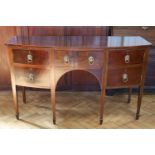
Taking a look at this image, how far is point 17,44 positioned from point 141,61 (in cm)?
90

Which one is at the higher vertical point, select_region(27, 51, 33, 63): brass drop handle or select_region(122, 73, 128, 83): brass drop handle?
select_region(27, 51, 33, 63): brass drop handle

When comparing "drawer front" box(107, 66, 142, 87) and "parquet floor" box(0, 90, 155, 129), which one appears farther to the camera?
"parquet floor" box(0, 90, 155, 129)

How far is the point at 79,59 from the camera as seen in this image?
164 centimetres

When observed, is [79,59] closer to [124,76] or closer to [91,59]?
[91,59]

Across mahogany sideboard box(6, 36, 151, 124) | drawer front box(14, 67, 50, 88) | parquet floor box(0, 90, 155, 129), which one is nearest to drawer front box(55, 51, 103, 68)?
mahogany sideboard box(6, 36, 151, 124)

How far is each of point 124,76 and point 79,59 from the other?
36 centimetres

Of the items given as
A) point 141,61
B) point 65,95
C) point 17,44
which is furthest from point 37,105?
point 141,61

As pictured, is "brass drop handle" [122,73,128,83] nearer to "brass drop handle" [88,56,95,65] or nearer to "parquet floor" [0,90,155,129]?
"brass drop handle" [88,56,95,65]

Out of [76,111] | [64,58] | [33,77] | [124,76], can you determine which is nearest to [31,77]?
[33,77]

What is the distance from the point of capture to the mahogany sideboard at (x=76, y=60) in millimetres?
1618

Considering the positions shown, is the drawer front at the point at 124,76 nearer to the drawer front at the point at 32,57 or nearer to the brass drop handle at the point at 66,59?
the brass drop handle at the point at 66,59

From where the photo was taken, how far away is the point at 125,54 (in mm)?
1648

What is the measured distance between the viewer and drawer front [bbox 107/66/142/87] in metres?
1.70
